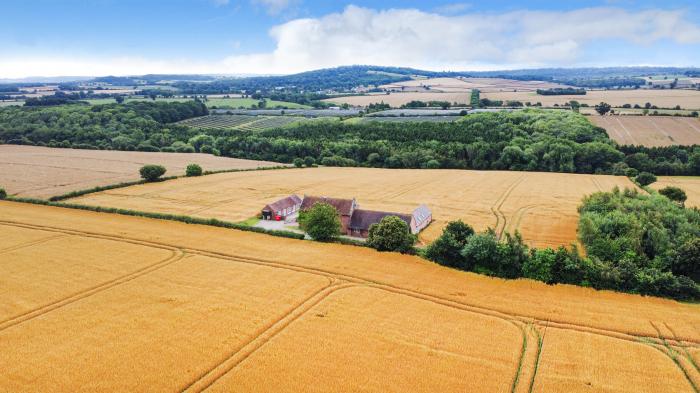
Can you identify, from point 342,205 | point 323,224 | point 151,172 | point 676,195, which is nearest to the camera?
point 323,224

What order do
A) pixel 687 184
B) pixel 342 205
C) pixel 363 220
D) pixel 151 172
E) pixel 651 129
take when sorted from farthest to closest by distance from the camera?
pixel 651 129
pixel 687 184
pixel 151 172
pixel 342 205
pixel 363 220

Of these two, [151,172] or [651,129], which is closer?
[151,172]

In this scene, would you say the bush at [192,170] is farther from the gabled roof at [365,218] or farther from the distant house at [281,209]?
the gabled roof at [365,218]

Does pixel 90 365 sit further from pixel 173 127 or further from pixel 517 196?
pixel 173 127

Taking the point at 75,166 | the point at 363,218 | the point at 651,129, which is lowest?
the point at 75,166

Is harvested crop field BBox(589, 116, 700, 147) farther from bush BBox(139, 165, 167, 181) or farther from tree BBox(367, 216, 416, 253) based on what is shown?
bush BBox(139, 165, 167, 181)

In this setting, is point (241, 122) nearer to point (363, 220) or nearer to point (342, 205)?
point (342, 205)


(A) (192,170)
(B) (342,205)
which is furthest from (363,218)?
(A) (192,170)
